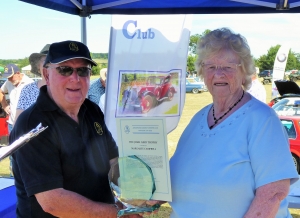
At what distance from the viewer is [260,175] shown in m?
1.36

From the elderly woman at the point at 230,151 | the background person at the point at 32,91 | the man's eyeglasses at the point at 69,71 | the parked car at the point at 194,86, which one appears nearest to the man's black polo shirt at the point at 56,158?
the man's eyeglasses at the point at 69,71

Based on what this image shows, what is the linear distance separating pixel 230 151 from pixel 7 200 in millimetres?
1849

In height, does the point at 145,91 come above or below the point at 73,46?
below

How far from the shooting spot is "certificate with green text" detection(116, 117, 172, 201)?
153cm

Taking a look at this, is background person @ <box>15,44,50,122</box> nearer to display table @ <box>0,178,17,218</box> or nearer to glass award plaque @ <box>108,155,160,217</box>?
display table @ <box>0,178,17,218</box>

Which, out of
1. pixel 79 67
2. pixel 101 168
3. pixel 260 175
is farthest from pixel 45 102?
pixel 260 175

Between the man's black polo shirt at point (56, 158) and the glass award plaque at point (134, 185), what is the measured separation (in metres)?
0.18

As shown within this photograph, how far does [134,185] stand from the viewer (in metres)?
1.59

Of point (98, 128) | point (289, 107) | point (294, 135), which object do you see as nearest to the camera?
point (98, 128)

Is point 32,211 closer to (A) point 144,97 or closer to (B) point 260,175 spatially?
(B) point 260,175

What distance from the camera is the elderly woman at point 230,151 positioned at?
136 cm

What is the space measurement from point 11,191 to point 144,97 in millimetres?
1651

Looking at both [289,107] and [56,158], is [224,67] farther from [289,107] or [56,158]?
[289,107]

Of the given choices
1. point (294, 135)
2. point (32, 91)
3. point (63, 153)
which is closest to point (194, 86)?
point (294, 135)
